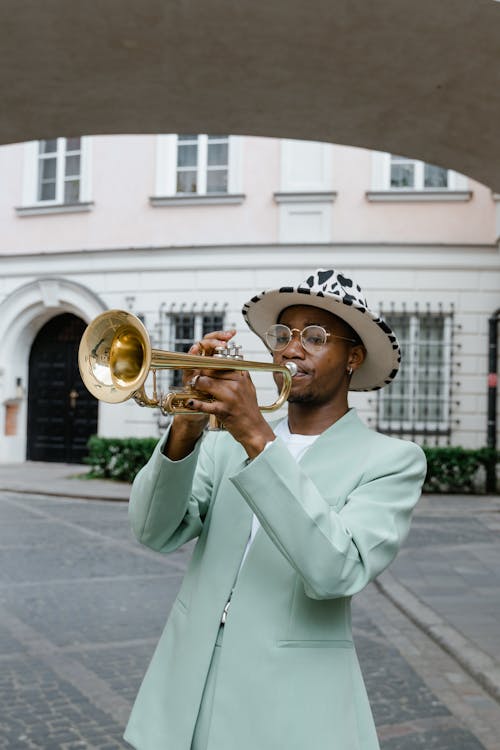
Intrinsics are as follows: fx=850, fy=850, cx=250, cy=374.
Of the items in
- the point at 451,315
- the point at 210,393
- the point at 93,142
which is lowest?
the point at 210,393

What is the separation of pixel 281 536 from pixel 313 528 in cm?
7

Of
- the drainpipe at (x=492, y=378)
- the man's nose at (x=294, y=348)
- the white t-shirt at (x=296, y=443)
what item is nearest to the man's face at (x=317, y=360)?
the man's nose at (x=294, y=348)

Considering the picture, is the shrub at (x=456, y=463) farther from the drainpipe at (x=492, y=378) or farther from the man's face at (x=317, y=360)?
the man's face at (x=317, y=360)

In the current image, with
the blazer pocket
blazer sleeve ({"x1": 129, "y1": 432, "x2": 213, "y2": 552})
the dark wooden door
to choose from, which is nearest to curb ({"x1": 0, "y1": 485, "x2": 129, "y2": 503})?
the dark wooden door

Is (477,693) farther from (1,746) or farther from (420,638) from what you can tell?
(1,746)

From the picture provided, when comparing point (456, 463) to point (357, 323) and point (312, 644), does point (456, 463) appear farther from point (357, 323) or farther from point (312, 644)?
point (312, 644)

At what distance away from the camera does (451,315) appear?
14.6m

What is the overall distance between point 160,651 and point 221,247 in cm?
1337

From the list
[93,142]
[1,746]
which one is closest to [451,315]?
[93,142]

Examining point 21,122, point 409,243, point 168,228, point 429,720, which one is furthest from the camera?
point 168,228

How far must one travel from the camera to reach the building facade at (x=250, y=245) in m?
14.6

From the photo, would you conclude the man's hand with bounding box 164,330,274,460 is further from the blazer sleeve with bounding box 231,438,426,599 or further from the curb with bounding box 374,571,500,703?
the curb with bounding box 374,571,500,703

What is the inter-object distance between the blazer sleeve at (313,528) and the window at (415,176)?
13752 mm

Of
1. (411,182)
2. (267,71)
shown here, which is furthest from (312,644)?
(411,182)
